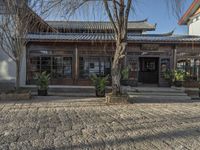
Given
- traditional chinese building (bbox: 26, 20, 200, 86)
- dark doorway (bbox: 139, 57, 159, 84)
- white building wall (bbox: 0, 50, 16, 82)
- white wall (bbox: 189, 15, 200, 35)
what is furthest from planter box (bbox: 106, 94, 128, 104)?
white wall (bbox: 189, 15, 200, 35)

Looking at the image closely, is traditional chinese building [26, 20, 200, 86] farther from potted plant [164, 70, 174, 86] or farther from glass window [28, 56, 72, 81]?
potted plant [164, 70, 174, 86]

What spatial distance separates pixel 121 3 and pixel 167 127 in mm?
5916

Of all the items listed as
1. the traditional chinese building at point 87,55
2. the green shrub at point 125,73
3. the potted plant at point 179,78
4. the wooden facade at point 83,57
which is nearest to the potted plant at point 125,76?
the green shrub at point 125,73

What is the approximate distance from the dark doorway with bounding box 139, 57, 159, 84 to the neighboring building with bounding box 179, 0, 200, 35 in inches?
203

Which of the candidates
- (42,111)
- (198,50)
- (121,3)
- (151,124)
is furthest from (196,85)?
(42,111)

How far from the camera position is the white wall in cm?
1978

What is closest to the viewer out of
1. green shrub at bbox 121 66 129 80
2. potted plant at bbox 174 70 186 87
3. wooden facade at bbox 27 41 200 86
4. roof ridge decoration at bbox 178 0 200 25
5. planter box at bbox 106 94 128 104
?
planter box at bbox 106 94 128 104

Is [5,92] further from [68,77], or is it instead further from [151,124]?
[151,124]

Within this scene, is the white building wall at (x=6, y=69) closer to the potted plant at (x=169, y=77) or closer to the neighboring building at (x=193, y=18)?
the potted plant at (x=169, y=77)

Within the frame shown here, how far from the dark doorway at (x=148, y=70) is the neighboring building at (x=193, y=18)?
515 centimetres

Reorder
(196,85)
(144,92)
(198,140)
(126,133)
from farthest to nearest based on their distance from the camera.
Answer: (196,85)
(144,92)
(126,133)
(198,140)

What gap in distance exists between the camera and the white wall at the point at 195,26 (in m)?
19.8

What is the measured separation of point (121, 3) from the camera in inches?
370

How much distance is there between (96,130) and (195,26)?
61.4 ft
